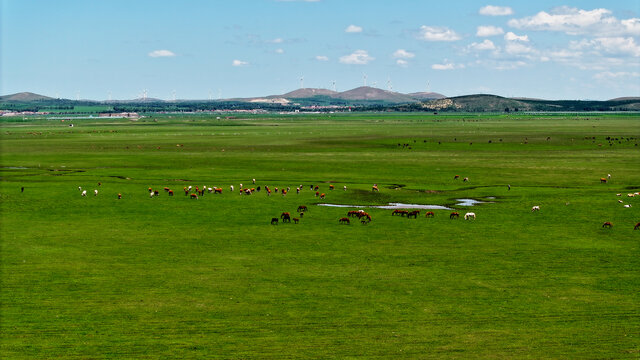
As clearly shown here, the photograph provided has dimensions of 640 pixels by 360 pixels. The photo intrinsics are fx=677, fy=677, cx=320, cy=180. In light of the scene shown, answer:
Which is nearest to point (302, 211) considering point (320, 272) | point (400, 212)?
point (400, 212)

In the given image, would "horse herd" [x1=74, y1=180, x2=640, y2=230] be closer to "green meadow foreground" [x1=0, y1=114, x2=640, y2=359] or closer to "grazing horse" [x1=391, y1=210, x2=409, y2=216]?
"grazing horse" [x1=391, y1=210, x2=409, y2=216]

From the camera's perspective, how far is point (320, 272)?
36656 mm

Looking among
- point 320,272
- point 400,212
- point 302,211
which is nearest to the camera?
point 320,272

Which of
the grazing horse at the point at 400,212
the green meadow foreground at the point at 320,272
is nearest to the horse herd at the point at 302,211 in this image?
the grazing horse at the point at 400,212

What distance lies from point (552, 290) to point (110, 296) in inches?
834

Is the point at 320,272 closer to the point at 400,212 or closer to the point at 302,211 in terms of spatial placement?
the point at 400,212

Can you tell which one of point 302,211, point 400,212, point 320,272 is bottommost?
point 320,272

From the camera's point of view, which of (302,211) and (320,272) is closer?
(320,272)

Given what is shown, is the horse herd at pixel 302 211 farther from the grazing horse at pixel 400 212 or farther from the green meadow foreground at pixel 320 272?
the green meadow foreground at pixel 320 272

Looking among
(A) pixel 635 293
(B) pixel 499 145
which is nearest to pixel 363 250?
(A) pixel 635 293

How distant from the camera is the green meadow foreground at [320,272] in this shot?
86.2 ft

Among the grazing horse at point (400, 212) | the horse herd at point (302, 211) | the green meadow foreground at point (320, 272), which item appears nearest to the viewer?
the green meadow foreground at point (320, 272)

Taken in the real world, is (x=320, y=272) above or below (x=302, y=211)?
below

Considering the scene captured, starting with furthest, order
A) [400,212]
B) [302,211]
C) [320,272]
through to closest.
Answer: [302,211] < [400,212] < [320,272]
